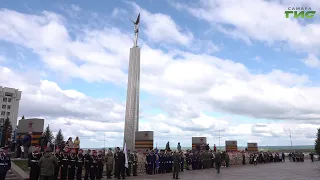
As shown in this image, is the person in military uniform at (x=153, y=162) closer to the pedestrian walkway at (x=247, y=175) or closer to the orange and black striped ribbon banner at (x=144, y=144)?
the pedestrian walkway at (x=247, y=175)

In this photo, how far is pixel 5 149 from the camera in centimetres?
1170

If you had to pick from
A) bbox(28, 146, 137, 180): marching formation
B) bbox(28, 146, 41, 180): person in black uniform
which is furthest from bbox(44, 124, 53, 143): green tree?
bbox(28, 146, 41, 180): person in black uniform

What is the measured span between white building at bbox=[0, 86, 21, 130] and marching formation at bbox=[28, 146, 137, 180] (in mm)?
119597

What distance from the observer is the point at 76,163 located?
15797 millimetres

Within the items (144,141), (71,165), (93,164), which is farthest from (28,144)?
(144,141)

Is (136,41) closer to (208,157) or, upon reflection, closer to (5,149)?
(208,157)

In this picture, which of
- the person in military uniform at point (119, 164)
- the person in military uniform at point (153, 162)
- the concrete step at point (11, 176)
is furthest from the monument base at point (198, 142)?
the concrete step at point (11, 176)

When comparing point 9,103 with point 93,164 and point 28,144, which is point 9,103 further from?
point 93,164

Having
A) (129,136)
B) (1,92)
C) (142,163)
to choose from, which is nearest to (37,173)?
(142,163)

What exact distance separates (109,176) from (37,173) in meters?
5.64

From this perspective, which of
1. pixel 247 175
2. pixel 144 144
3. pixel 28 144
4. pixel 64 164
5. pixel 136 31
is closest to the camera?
pixel 64 164

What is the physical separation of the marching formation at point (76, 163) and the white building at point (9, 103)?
120 meters

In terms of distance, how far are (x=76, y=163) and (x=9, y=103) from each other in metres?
126

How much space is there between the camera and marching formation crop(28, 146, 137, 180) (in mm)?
13284
